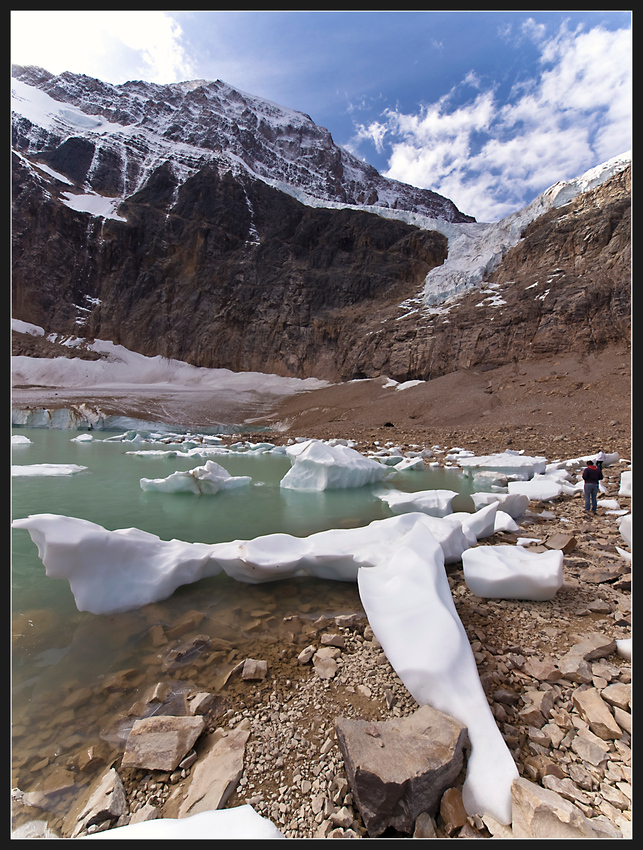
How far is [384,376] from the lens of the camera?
1323 inches

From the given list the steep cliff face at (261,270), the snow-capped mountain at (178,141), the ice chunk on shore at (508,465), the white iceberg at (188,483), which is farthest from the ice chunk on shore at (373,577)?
the snow-capped mountain at (178,141)

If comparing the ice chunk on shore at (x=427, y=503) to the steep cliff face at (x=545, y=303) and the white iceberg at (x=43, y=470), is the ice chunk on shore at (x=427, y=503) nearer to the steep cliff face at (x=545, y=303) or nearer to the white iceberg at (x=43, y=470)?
the white iceberg at (x=43, y=470)

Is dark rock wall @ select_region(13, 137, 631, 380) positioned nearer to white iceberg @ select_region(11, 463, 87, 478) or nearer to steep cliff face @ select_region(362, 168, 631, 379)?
steep cliff face @ select_region(362, 168, 631, 379)

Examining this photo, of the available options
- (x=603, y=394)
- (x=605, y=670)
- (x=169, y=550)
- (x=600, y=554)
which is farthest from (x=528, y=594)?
(x=603, y=394)

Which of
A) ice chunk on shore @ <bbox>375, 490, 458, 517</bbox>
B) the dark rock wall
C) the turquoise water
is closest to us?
the turquoise water

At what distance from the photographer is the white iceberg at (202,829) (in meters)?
1.16

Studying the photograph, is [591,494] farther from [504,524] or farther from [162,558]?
→ [162,558]

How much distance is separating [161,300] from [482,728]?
171 feet

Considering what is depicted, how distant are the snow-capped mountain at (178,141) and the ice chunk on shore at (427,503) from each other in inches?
2267

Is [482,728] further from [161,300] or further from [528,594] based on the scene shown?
[161,300]

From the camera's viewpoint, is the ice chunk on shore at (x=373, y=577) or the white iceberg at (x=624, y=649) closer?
the ice chunk on shore at (x=373, y=577)

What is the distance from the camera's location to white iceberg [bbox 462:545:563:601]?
271 centimetres

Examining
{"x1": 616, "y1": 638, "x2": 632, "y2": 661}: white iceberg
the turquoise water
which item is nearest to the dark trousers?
the turquoise water

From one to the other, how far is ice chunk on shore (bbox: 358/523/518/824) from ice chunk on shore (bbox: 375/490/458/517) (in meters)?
2.92
